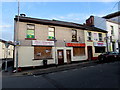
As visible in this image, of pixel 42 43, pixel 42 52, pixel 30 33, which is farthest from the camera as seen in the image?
pixel 42 52

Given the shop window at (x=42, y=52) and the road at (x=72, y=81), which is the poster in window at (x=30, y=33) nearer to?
the shop window at (x=42, y=52)

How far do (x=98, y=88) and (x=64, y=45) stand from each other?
11438mm

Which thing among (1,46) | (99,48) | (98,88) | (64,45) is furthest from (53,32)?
(1,46)

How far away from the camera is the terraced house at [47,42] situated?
1374cm

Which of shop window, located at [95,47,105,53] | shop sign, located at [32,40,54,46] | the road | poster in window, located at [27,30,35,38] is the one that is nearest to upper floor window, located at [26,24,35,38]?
poster in window, located at [27,30,35,38]

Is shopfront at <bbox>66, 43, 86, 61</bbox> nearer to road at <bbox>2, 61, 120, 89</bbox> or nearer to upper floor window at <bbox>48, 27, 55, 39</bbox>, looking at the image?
upper floor window at <bbox>48, 27, 55, 39</bbox>

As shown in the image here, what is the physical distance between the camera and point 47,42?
1519 centimetres

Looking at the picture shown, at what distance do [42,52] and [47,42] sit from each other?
1.56 m

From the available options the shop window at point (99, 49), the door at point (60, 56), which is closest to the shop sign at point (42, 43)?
the door at point (60, 56)

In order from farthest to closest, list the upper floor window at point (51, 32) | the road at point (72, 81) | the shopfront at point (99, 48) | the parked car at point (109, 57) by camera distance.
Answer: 1. the shopfront at point (99, 48)
2. the parked car at point (109, 57)
3. the upper floor window at point (51, 32)
4. the road at point (72, 81)

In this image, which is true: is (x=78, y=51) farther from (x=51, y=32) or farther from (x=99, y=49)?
(x=51, y=32)

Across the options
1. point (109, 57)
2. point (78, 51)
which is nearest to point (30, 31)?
point (78, 51)

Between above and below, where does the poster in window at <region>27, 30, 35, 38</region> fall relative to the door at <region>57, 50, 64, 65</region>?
above

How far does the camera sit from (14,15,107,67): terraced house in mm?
13742
